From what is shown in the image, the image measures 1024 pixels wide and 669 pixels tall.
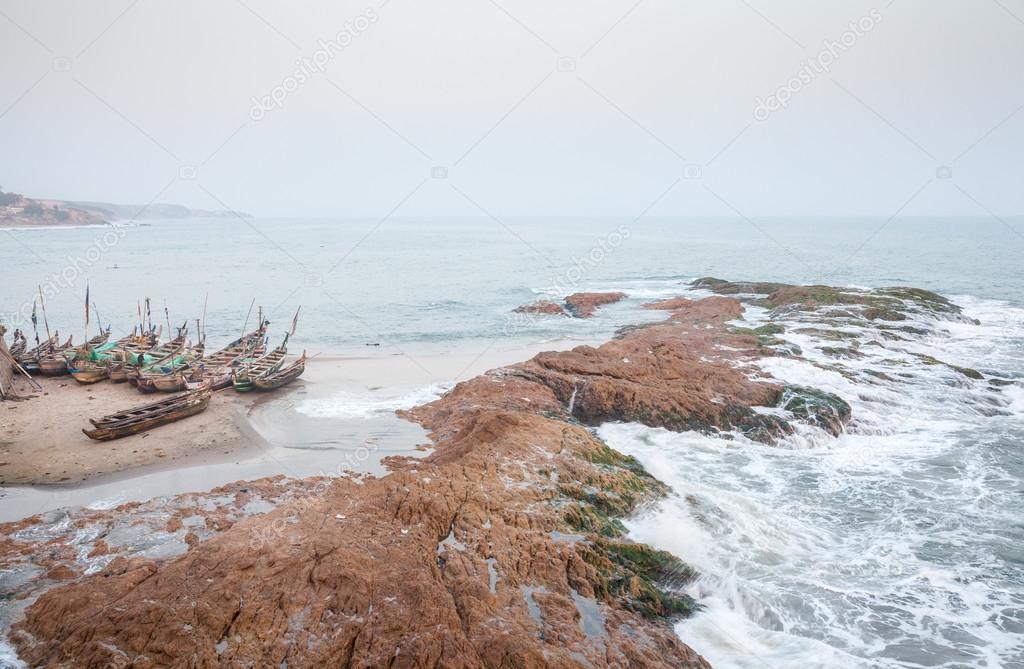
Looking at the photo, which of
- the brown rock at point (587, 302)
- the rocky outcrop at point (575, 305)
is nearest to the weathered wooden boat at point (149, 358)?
the rocky outcrop at point (575, 305)

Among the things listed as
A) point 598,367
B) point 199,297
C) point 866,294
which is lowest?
point 199,297

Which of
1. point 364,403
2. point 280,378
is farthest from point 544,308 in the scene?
point 364,403

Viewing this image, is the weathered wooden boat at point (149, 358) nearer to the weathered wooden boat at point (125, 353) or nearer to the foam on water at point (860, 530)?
the weathered wooden boat at point (125, 353)

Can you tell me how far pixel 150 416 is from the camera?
17484 millimetres

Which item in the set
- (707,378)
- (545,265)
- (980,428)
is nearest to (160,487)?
(707,378)

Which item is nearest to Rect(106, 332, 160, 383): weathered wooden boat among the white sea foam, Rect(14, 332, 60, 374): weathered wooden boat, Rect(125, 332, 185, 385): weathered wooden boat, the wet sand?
Rect(125, 332, 185, 385): weathered wooden boat

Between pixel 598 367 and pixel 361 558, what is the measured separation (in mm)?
12329

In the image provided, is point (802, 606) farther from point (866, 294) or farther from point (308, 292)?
point (308, 292)

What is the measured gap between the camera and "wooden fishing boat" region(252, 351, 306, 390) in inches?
848

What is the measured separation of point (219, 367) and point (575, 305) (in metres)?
23.2

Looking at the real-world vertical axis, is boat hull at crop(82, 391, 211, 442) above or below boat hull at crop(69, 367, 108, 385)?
above

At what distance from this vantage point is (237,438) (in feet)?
55.8

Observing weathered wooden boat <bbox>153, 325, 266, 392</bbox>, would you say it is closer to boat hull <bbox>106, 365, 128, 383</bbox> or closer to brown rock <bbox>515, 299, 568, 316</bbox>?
boat hull <bbox>106, 365, 128, 383</bbox>

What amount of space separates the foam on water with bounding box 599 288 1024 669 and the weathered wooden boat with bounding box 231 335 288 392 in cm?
1282
